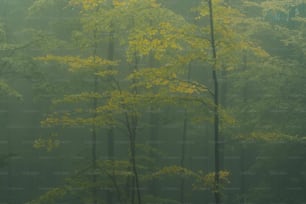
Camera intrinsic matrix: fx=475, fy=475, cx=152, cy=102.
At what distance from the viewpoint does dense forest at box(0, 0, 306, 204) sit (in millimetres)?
10195

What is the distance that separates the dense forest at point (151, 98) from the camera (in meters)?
10.2

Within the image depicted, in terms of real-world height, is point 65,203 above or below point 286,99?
below

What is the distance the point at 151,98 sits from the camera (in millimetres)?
10000

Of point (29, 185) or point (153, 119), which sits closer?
point (153, 119)

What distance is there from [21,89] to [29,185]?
566 centimetres

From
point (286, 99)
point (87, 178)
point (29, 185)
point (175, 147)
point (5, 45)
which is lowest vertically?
point (29, 185)

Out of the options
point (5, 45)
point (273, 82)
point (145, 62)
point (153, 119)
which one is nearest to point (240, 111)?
point (273, 82)

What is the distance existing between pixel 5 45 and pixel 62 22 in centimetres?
254

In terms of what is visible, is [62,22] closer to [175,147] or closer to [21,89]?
[21,89]

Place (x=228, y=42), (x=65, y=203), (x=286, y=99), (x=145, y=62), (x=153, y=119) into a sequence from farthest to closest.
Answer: (x=65, y=203)
(x=145, y=62)
(x=153, y=119)
(x=286, y=99)
(x=228, y=42)

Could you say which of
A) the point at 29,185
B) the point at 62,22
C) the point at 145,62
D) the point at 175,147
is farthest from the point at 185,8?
the point at 29,185

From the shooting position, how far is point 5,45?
13414 mm

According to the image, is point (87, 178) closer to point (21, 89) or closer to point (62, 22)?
point (62, 22)

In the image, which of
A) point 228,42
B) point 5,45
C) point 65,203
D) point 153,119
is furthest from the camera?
point 65,203
